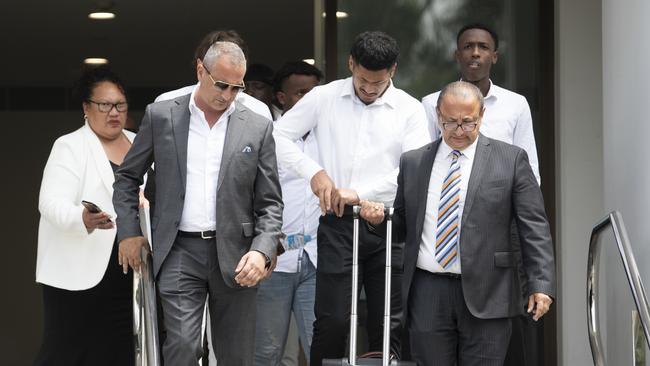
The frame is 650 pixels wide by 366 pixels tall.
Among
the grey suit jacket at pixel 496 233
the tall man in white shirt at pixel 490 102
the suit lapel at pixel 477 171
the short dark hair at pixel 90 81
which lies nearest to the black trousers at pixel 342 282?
the grey suit jacket at pixel 496 233

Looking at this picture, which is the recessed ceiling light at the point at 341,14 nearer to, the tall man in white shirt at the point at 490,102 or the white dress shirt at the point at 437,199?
the tall man in white shirt at the point at 490,102

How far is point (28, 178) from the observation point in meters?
15.1

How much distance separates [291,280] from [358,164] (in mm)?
1086

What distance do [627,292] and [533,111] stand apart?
261 centimetres

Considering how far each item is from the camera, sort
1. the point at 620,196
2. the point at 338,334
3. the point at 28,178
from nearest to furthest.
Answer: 1. the point at 338,334
2. the point at 620,196
3. the point at 28,178

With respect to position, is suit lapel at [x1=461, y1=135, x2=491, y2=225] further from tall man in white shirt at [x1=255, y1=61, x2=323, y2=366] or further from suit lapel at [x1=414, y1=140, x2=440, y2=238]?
tall man in white shirt at [x1=255, y1=61, x2=323, y2=366]

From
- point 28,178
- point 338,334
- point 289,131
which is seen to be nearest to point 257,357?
point 338,334

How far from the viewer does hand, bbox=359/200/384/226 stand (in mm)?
6184

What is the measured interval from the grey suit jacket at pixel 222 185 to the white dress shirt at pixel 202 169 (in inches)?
1.7

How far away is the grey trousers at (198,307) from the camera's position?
5961 millimetres

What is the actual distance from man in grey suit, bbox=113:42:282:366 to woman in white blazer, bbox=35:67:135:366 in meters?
0.90

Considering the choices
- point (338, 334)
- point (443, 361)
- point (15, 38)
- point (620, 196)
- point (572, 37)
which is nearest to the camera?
point (443, 361)

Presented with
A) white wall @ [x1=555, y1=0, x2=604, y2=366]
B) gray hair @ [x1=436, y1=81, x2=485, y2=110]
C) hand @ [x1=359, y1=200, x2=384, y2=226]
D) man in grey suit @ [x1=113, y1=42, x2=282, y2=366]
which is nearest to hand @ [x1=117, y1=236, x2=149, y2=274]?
man in grey suit @ [x1=113, y1=42, x2=282, y2=366]

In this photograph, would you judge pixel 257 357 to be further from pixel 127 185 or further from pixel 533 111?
pixel 533 111
